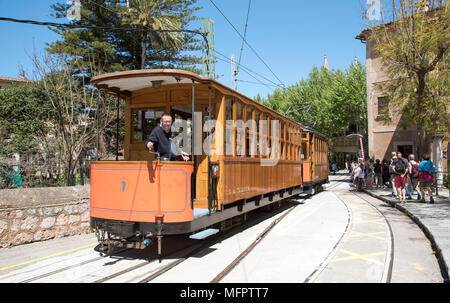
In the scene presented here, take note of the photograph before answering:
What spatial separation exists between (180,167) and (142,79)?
6.03 feet

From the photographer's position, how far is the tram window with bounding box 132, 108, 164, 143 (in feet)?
22.6

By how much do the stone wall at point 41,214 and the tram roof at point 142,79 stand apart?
255 cm

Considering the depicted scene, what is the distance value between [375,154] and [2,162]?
24798 millimetres

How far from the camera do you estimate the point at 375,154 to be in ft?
88.9

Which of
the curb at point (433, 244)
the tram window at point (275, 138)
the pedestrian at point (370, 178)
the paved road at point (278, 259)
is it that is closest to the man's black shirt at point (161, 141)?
the paved road at point (278, 259)

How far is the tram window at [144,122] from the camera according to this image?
22.6 ft

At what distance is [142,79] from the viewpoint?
6062 mm

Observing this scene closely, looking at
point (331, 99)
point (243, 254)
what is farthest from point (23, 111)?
point (331, 99)

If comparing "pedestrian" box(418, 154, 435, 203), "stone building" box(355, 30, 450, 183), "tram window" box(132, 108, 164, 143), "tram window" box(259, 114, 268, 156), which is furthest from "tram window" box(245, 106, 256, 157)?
"stone building" box(355, 30, 450, 183)

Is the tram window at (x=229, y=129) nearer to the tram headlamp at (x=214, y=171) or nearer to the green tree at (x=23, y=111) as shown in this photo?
the tram headlamp at (x=214, y=171)

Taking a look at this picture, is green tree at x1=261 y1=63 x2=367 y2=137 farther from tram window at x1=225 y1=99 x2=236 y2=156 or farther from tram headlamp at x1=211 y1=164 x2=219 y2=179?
tram headlamp at x1=211 y1=164 x2=219 y2=179
